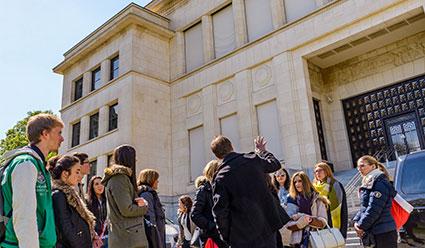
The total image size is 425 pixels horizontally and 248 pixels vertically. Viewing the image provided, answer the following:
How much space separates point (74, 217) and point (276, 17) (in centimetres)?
1609

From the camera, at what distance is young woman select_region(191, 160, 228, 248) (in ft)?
15.1

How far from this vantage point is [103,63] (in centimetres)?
2358

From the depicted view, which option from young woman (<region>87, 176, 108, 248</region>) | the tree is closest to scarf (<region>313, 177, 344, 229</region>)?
young woman (<region>87, 176, 108, 248</region>)

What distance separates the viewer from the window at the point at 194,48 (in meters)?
21.5

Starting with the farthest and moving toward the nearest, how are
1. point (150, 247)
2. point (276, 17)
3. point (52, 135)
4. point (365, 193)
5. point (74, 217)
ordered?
point (276, 17)
point (365, 193)
point (150, 247)
point (74, 217)
point (52, 135)

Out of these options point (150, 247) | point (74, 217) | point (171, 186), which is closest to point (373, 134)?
point (171, 186)

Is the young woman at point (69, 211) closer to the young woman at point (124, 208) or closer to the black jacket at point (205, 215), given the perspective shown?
the young woman at point (124, 208)

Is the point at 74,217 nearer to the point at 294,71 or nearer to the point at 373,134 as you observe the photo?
the point at 294,71

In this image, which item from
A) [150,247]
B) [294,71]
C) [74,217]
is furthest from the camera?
[294,71]

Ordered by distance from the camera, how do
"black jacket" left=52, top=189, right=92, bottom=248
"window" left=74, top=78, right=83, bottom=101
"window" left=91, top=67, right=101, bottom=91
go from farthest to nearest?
1. "window" left=74, top=78, right=83, bottom=101
2. "window" left=91, top=67, right=101, bottom=91
3. "black jacket" left=52, top=189, right=92, bottom=248

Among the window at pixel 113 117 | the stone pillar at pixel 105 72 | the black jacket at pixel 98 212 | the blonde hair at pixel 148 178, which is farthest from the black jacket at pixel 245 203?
the stone pillar at pixel 105 72

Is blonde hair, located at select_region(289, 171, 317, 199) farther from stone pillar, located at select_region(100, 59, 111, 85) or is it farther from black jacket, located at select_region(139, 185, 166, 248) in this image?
stone pillar, located at select_region(100, 59, 111, 85)

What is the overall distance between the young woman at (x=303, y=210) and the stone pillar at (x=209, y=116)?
1371 cm

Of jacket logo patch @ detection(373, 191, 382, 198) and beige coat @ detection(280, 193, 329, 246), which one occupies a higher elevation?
jacket logo patch @ detection(373, 191, 382, 198)
